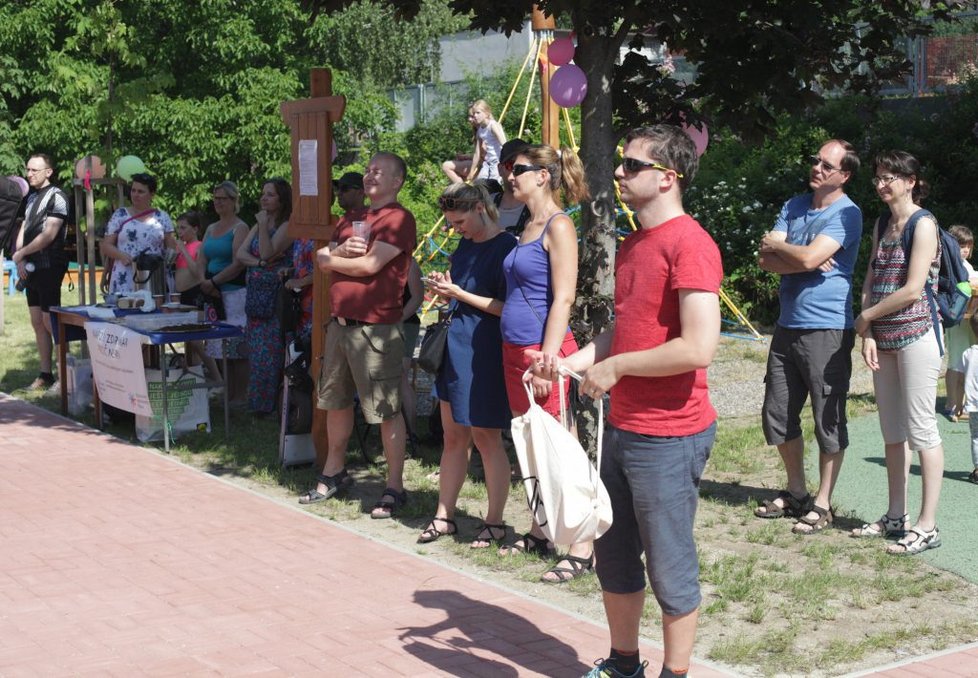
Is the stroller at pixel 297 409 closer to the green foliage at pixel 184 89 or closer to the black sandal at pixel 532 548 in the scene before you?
the black sandal at pixel 532 548

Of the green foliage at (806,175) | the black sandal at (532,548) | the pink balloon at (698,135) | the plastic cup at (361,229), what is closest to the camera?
the black sandal at (532,548)

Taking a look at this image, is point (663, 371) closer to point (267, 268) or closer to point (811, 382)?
point (811, 382)

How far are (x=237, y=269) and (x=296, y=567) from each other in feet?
14.7

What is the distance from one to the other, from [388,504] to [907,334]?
3.03 m

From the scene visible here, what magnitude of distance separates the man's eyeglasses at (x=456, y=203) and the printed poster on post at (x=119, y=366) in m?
3.67

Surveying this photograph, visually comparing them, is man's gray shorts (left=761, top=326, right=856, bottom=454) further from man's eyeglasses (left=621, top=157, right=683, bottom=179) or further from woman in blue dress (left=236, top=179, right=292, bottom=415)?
woman in blue dress (left=236, top=179, right=292, bottom=415)

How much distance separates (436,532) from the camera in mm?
6711

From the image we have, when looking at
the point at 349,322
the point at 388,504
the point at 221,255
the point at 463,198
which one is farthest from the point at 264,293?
the point at 463,198

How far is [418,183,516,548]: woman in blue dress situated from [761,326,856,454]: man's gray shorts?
1535 millimetres

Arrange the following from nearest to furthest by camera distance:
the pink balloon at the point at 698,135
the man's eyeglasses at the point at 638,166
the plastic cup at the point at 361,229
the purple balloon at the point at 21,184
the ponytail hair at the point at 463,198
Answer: the man's eyeglasses at the point at 638,166, the ponytail hair at the point at 463,198, the plastic cup at the point at 361,229, the pink balloon at the point at 698,135, the purple balloon at the point at 21,184

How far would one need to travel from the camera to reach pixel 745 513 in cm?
715

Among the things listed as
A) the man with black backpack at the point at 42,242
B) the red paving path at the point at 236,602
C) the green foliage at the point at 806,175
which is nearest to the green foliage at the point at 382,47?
the green foliage at the point at 806,175

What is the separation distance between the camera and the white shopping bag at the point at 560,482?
408cm

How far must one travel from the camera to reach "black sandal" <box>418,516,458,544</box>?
22.0ft
